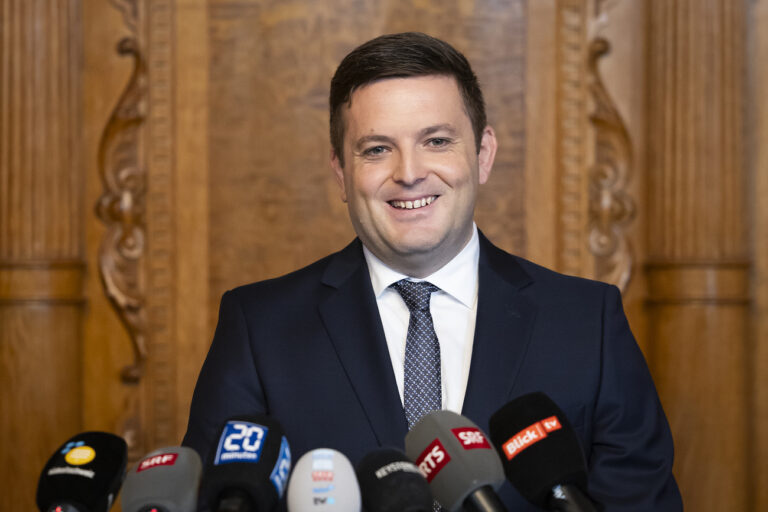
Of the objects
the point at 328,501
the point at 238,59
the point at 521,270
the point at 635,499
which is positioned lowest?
the point at 635,499

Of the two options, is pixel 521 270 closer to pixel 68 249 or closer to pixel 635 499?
pixel 635 499

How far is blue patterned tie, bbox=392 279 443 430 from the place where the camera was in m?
1.59

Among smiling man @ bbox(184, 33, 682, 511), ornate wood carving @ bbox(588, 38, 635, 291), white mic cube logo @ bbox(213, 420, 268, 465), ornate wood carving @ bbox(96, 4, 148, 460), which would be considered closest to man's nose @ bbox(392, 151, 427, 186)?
smiling man @ bbox(184, 33, 682, 511)

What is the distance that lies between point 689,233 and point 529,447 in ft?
6.81

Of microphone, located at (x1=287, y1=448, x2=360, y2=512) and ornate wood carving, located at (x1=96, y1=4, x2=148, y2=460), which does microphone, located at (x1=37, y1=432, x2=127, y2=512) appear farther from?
ornate wood carving, located at (x1=96, y1=4, x2=148, y2=460)

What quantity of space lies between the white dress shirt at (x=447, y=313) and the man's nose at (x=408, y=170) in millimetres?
215

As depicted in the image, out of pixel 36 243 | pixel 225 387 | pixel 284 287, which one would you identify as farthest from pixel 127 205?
pixel 225 387

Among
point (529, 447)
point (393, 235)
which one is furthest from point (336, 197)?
point (529, 447)

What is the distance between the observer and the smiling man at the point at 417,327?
1.59m

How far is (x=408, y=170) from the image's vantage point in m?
1.62

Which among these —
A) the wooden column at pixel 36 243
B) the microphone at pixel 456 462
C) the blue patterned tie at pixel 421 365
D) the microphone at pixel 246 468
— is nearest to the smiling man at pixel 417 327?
the blue patterned tie at pixel 421 365

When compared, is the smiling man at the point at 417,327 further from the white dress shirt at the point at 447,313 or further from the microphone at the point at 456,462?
the microphone at the point at 456,462

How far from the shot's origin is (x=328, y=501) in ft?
3.01

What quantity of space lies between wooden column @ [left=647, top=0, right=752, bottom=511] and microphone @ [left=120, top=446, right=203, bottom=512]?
218 centimetres
